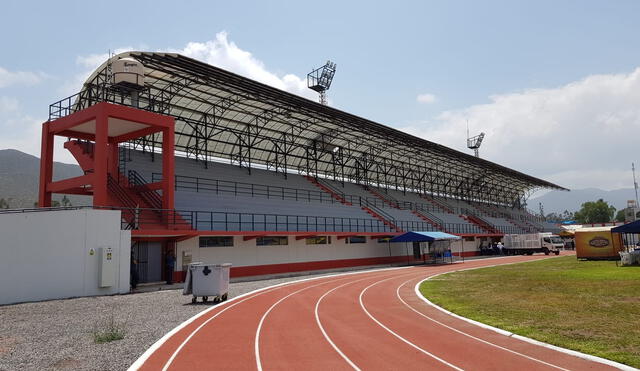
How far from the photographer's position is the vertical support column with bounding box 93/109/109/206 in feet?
73.7

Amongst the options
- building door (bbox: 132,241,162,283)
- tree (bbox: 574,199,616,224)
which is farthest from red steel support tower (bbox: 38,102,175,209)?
tree (bbox: 574,199,616,224)

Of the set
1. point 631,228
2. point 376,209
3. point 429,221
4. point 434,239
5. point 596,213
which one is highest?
point 596,213

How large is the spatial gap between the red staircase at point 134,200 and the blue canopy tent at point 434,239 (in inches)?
851

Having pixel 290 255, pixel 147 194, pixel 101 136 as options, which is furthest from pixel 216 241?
pixel 101 136

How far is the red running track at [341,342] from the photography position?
28.6 feet

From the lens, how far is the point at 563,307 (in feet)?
47.5

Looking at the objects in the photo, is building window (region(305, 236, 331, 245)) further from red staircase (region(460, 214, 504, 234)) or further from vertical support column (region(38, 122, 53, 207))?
red staircase (region(460, 214, 504, 234))

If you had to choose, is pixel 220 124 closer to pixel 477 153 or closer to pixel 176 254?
pixel 176 254

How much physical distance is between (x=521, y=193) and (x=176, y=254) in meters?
92.2

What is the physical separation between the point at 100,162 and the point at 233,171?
20.6m

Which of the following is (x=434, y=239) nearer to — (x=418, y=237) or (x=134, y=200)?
(x=418, y=237)

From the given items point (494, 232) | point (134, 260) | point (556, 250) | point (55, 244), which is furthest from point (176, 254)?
point (494, 232)

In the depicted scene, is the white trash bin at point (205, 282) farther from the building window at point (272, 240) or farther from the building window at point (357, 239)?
the building window at point (357, 239)

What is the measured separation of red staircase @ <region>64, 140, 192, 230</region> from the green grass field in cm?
1472
